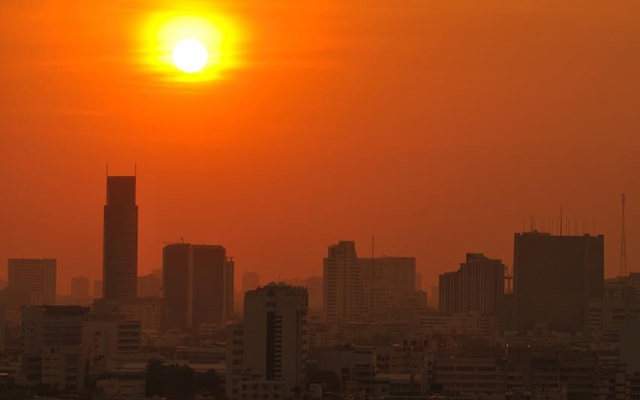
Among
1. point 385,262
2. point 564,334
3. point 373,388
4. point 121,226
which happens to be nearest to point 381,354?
point 373,388

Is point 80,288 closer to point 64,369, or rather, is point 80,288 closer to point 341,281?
point 341,281

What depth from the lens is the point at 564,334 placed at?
97938 mm

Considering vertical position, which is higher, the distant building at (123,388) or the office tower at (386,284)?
the office tower at (386,284)

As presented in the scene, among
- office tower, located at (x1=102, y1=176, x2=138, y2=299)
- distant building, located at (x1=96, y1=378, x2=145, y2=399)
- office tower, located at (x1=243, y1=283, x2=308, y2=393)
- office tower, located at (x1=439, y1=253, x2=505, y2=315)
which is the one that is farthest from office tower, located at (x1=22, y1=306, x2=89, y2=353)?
office tower, located at (x1=439, y1=253, x2=505, y2=315)

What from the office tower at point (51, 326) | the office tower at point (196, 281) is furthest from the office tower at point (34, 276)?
the office tower at point (51, 326)

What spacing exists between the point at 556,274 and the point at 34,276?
40.4m

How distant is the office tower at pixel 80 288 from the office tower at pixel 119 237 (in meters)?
36.5

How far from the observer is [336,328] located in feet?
305

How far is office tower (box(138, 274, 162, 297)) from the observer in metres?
131

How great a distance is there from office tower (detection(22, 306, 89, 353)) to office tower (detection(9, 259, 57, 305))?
56275 millimetres

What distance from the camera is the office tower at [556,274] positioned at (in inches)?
4326

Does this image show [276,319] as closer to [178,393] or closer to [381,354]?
[178,393]

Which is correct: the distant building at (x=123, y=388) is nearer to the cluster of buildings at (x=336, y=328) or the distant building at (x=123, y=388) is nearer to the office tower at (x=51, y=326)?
the cluster of buildings at (x=336, y=328)

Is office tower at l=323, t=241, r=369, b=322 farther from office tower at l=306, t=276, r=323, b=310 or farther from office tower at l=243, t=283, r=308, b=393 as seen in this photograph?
office tower at l=243, t=283, r=308, b=393
